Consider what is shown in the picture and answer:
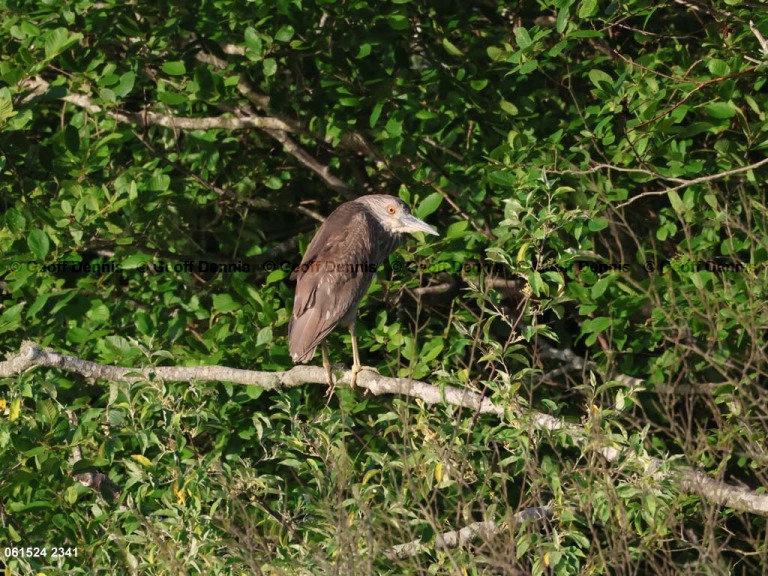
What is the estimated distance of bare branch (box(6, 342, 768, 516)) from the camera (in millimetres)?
3584

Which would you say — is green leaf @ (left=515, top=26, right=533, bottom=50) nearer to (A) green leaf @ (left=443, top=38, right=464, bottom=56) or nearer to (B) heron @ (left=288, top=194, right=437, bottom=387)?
(A) green leaf @ (left=443, top=38, right=464, bottom=56)

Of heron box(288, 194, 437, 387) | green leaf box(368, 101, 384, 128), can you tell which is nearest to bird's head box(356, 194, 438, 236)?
heron box(288, 194, 437, 387)

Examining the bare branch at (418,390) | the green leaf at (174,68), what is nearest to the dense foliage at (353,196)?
the green leaf at (174,68)

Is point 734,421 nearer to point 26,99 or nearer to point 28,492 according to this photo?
point 28,492

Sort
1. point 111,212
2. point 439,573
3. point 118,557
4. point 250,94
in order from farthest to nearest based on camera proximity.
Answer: point 250,94
point 111,212
point 118,557
point 439,573

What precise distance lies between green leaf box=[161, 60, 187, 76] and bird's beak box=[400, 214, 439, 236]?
140cm

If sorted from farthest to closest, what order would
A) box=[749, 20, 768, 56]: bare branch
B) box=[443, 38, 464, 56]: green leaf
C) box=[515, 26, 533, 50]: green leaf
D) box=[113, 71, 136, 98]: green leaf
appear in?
box=[443, 38, 464, 56]: green leaf < box=[113, 71, 136, 98]: green leaf < box=[515, 26, 533, 50]: green leaf < box=[749, 20, 768, 56]: bare branch

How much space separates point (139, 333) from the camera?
5375 mm

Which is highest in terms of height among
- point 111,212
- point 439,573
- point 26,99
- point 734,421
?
point 26,99

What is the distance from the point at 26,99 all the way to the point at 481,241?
256 centimetres

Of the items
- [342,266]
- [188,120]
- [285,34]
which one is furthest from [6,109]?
[342,266]

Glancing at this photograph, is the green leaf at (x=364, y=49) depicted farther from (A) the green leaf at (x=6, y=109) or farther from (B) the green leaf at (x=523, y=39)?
(A) the green leaf at (x=6, y=109)

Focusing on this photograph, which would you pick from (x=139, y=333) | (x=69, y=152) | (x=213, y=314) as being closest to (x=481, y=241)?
(x=213, y=314)

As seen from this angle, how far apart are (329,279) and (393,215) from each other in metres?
0.57
